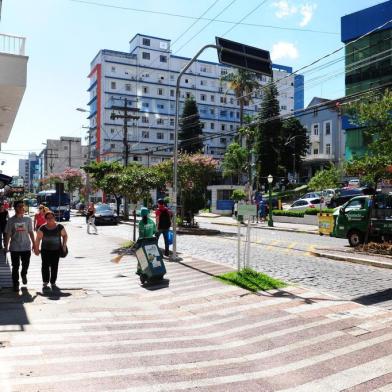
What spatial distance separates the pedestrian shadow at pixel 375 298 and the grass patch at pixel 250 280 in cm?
174

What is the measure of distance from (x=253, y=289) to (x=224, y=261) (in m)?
4.24

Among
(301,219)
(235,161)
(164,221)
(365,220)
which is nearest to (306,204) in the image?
(301,219)

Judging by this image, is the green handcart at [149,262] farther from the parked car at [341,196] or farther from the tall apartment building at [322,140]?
the tall apartment building at [322,140]

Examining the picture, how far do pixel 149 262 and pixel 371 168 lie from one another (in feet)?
27.4

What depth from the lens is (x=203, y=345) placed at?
700cm

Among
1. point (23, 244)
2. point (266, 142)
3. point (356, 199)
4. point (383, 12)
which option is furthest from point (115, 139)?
point (23, 244)

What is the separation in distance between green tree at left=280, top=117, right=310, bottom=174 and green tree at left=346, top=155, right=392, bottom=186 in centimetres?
4874

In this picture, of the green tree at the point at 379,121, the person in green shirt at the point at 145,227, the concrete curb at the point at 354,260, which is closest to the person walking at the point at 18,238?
the person in green shirt at the point at 145,227

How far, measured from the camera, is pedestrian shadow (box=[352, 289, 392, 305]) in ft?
30.9

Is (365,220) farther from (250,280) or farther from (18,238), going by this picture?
(18,238)

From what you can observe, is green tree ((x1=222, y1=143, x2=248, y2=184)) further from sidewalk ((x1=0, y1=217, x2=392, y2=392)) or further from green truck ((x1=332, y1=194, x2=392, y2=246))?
sidewalk ((x1=0, y1=217, x2=392, y2=392))

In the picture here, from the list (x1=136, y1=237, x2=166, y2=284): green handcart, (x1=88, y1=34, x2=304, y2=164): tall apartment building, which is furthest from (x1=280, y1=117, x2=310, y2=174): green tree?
(x1=136, y1=237, x2=166, y2=284): green handcart

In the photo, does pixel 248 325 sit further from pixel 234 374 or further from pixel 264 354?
pixel 234 374

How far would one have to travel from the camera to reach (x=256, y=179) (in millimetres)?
55844
